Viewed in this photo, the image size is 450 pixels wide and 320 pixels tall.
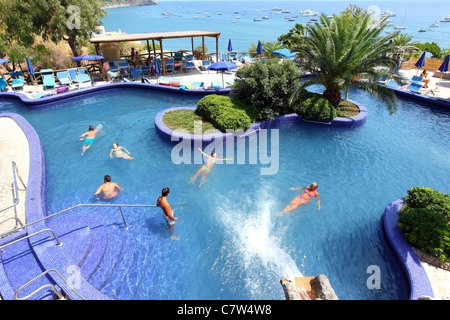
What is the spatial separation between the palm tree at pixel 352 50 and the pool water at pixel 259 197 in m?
2.44

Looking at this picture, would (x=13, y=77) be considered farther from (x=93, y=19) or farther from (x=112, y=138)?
(x=112, y=138)

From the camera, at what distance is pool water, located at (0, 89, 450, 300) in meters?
6.16

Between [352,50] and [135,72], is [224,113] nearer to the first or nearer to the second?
[352,50]

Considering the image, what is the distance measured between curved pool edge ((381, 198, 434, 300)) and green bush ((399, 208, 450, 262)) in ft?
0.73

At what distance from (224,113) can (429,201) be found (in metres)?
8.13

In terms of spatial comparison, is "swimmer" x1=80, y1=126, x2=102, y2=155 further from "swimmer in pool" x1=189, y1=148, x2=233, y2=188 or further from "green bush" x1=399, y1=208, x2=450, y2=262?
"green bush" x1=399, y1=208, x2=450, y2=262

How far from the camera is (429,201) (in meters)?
6.90

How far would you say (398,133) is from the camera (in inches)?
500

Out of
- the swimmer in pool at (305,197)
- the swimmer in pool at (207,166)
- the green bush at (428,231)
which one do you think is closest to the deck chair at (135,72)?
the swimmer in pool at (207,166)

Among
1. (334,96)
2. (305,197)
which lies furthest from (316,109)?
(305,197)

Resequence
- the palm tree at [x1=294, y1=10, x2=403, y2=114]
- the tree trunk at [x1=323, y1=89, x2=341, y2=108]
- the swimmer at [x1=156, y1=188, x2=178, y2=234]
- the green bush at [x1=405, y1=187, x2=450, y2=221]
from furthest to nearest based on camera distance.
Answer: the tree trunk at [x1=323, y1=89, x2=341, y2=108]
the palm tree at [x1=294, y1=10, x2=403, y2=114]
the swimmer at [x1=156, y1=188, x2=178, y2=234]
the green bush at [x1=405, y1=187, x2=450, y2=221]

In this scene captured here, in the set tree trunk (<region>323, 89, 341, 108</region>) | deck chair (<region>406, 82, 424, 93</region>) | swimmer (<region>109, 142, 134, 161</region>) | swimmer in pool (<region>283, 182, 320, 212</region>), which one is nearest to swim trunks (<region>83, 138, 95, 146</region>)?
swimmer (<region>109, 142, 134, 161</region>)

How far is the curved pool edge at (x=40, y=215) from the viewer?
17.2ft

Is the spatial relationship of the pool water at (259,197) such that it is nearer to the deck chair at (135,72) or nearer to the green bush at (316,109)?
the green bush at (316,109)
